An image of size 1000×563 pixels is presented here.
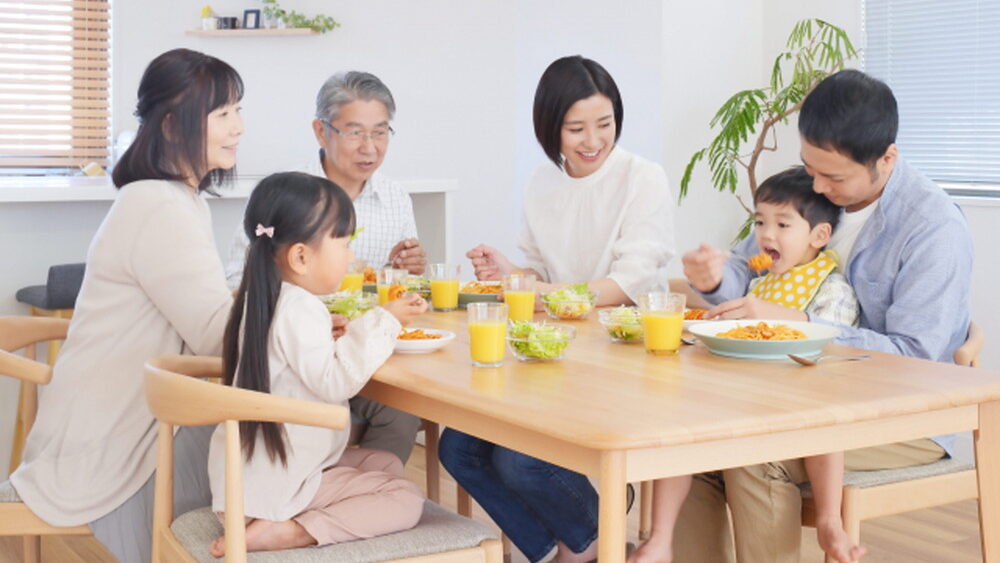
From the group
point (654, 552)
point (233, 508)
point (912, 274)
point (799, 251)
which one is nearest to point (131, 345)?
point (233, 508)

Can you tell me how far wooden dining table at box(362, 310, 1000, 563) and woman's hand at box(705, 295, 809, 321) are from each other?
14 centimetres

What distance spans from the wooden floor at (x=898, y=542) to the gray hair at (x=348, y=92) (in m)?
1.30

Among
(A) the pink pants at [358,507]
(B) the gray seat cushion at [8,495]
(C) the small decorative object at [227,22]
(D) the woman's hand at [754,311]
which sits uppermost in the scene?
(C) the small decorative object at [227,22]

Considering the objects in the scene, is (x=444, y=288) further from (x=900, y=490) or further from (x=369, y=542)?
(x=900, y=490)

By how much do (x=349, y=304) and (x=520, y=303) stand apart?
0.36 meters

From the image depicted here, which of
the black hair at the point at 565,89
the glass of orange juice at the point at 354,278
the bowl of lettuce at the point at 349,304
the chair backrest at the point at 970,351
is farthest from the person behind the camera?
the black hair at the point at 565,89

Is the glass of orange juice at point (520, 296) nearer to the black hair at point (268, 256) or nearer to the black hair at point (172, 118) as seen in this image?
the black hair at point (268, 256)

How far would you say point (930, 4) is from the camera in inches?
179

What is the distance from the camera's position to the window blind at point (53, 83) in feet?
17.1

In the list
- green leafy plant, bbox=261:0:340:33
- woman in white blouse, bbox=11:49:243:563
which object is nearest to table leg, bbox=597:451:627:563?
woman in white blouse, bbox=11:49:243:563

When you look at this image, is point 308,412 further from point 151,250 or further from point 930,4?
point 930,4

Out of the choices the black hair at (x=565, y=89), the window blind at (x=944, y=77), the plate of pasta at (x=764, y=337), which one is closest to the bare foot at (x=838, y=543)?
the plate of pasta at (x=764, y=337)

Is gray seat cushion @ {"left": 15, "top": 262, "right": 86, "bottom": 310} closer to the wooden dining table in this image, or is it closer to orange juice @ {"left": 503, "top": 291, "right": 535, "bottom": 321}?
orange juice @ {"left": 503, "top": 291, "right": 535, "bottom": 321}

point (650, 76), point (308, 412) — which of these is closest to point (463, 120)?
point (650, 76)
